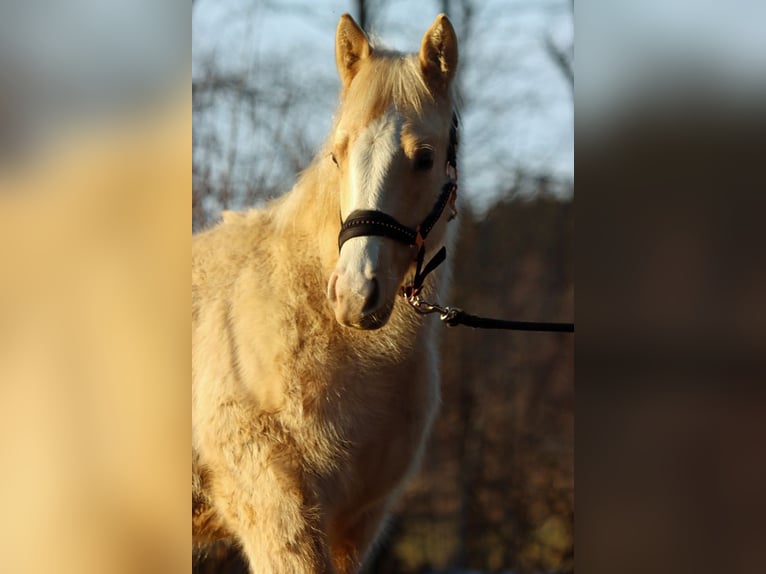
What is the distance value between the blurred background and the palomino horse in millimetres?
89

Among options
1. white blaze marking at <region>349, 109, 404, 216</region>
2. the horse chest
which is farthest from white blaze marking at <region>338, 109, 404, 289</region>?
the horse chest

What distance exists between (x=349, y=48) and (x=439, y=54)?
0.20 meters

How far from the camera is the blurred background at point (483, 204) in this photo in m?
1.69

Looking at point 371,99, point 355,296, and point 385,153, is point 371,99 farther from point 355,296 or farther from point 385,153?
point 355,296

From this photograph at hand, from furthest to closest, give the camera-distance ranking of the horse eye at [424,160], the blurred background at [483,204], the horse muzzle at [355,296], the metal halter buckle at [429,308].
A: the blurred background at [483,204]
the metal halter buckle at [429,308]
the horse eye at [424,160]
the horse muzzle at [355,296]

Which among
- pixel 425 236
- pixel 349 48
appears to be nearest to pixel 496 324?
pixel 425 236

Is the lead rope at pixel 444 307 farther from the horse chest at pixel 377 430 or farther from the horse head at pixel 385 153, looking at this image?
the horse chest at pixel 377 430

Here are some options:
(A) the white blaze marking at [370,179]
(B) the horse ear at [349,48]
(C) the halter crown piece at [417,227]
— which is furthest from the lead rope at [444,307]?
(B) the horse ear at [349,48]

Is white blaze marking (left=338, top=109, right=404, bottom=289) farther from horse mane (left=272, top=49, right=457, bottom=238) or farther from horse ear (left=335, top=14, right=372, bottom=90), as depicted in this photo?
horse ear (left=335, top=14, right=372, bottom=90)

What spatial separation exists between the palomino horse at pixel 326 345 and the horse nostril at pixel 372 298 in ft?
0.15

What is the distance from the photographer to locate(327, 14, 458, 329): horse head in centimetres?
137
